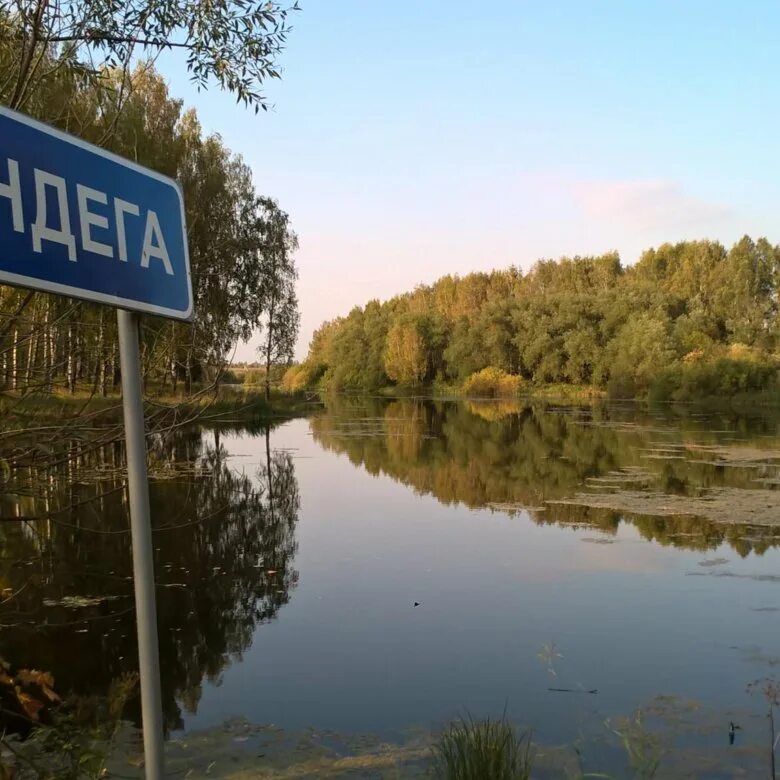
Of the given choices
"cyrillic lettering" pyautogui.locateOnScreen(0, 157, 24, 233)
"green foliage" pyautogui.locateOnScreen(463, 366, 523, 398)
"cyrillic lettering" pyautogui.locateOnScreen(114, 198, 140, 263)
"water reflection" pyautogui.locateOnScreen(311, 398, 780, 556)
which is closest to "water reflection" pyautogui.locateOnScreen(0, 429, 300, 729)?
"cyrillic lettering" pyautogui.locateOnScreen(114, 198, 140, 263)

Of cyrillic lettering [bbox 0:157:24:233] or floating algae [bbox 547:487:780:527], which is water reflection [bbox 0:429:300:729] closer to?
cyrillic lettering [bbox 0:157:24:233]

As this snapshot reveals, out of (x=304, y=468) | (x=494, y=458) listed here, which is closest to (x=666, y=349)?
(x=494, y=458)

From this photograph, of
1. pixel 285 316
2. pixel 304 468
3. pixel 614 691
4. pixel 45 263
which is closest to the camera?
pixel 45 263

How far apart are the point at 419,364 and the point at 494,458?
143 ft

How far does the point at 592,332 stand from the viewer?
49094 mm

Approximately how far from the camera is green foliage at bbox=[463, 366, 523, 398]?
2117 inches

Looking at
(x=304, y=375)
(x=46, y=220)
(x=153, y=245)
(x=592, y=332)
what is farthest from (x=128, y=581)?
(x=304, y=375)

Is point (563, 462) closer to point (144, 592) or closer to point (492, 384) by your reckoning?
point (144, 592)

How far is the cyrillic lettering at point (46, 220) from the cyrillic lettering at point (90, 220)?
0.02 metres

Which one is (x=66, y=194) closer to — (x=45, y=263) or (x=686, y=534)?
(x=45, y=263)

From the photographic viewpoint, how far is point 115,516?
10375 millimetres

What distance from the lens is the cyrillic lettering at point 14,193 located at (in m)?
1.17

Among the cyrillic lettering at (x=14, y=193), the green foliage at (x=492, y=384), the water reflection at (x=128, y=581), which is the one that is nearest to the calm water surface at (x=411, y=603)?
the water reflection at (x=128, y=581)

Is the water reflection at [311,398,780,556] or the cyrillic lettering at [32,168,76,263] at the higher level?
the cyrillic lettering at [32,168,76,263]
